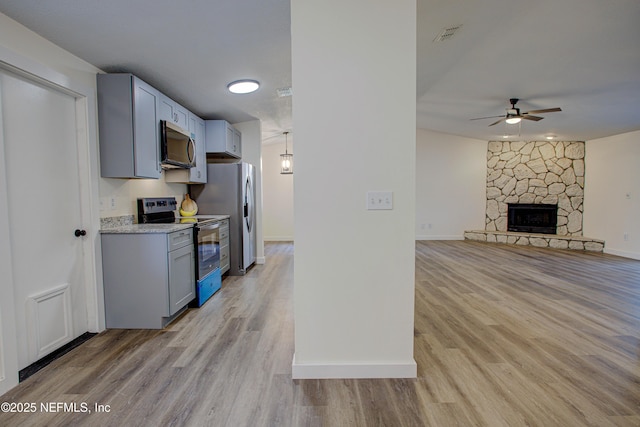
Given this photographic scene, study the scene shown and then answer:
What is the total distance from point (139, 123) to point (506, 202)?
780cm

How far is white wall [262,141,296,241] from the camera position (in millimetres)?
7504

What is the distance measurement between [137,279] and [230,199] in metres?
1.90

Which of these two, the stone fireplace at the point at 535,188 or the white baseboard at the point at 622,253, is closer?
the white baseboard at the point at 622,253

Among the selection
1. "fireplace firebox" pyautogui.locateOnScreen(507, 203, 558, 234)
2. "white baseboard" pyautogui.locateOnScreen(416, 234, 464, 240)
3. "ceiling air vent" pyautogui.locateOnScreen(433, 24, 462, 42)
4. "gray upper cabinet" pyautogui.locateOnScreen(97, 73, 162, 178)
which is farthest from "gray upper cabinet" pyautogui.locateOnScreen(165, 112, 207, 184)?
"fireplace firebox" pyautogui.locateOnScreen(507, 203, 558, 234)

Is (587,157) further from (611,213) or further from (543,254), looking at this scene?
(543,254)

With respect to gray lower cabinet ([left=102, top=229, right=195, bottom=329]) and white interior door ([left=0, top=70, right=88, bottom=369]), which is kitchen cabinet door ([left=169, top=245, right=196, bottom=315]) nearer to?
gray lower cabinet ([left=102, top=229, right=195, bottom=329])

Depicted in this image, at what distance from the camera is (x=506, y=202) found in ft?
23.4

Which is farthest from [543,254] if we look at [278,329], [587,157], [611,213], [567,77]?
[278,329]

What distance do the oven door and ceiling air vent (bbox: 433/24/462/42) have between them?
3102 millimetres

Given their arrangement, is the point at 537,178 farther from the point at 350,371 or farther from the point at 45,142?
the point at 45,142

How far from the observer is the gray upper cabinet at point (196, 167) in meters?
3.63

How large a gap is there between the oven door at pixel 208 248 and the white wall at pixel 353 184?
1.74m

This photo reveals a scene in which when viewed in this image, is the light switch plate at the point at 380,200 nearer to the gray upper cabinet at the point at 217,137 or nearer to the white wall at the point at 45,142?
the white wall at the point at 45,142

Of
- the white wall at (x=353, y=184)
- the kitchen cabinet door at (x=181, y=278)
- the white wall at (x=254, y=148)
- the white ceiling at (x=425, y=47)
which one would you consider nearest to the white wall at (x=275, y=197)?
the white wall at (x=254, y=148)
